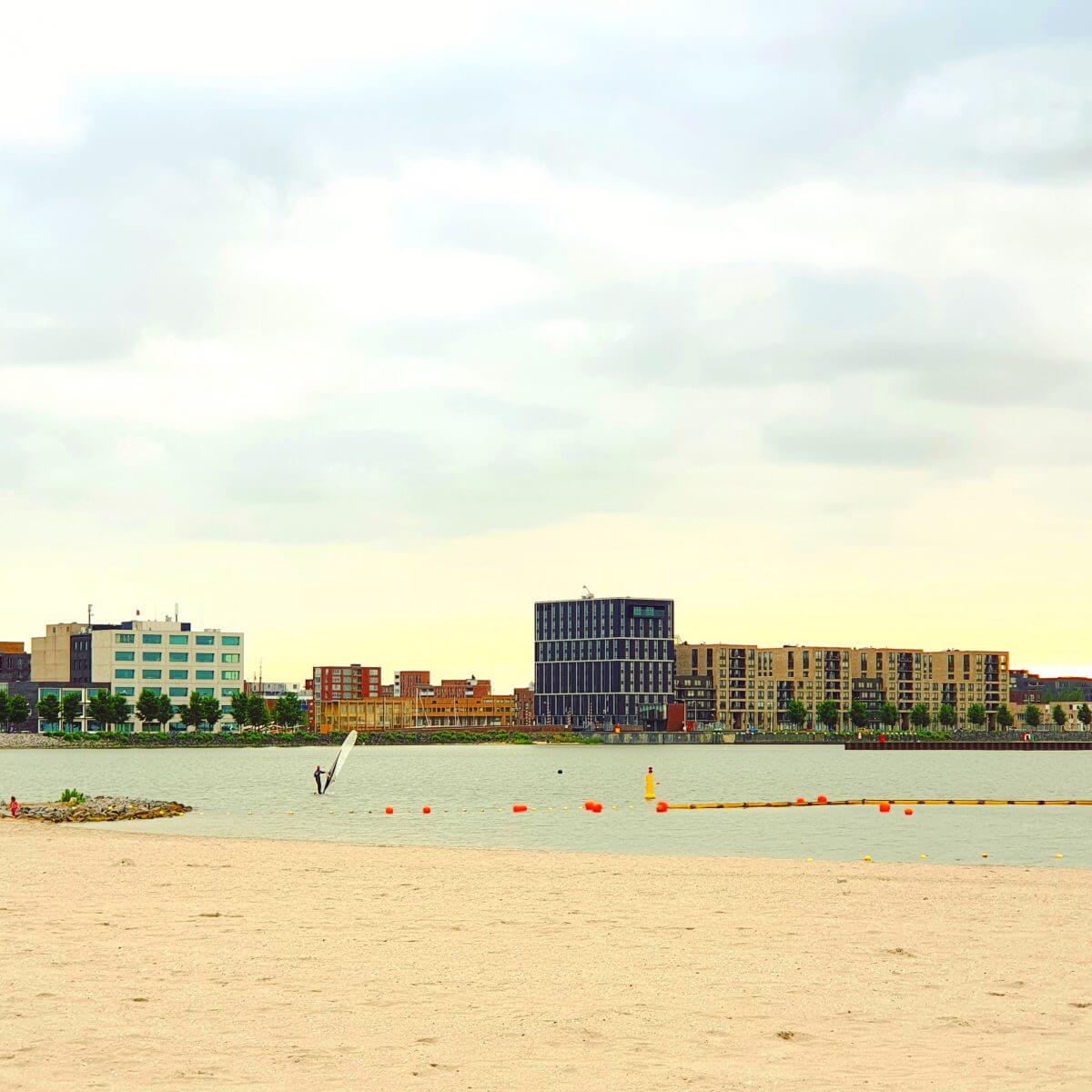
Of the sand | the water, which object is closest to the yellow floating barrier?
the water

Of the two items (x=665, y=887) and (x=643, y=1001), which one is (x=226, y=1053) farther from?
(x=665, y=887)

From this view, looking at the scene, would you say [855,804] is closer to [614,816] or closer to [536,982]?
[614,816]

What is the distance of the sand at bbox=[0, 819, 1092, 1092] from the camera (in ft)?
55.9

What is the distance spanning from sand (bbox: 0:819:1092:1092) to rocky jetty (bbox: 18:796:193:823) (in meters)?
28.3

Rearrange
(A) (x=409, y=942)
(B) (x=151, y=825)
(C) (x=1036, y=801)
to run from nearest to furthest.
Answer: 1. (A) (x=409, y=942)
2. (B) (x=151, y=825)
3. (C) (x=1036, y=801)

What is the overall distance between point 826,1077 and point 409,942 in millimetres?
11654

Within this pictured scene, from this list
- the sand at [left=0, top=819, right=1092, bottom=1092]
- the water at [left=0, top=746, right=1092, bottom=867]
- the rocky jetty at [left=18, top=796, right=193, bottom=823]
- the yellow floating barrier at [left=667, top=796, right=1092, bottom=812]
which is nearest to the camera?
the sand at [left=0, top=819, right=1092, bottom=1092]

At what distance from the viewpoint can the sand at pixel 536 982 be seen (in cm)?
1705

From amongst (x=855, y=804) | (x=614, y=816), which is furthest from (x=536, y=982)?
(x=855, y=804)

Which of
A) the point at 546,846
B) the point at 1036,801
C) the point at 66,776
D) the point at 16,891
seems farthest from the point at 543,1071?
the point at 66,776

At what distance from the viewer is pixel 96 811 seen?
68.6m

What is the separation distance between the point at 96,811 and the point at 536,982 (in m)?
50.7

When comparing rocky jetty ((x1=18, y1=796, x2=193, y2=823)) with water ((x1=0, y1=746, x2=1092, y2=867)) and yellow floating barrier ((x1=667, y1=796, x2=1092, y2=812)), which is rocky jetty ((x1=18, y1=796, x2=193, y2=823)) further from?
yellow floating barrier ((x1=667, y1=796, x2=1092, y2=812))

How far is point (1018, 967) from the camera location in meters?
24.3
